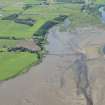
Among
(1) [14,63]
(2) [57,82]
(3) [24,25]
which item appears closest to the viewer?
(2) [57,82]

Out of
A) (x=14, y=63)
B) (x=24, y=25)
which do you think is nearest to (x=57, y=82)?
(x=14, y=63)

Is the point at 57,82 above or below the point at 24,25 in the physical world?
below

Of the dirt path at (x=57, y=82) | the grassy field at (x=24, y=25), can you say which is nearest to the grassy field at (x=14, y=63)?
the grassy field at (x=24, y=25)

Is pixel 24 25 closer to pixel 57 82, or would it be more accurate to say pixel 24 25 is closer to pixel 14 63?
pixel 14 63

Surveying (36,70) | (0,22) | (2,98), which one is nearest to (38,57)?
(36,70)

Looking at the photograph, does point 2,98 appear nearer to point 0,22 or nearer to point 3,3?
point 0,22

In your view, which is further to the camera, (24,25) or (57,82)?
(24,25)

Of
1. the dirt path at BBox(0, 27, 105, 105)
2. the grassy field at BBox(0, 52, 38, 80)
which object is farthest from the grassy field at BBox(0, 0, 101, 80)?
the dirt path at BBox(0, 27, 105, 105)

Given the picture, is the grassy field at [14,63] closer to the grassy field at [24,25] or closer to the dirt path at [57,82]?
the grassy field at [24,25]
